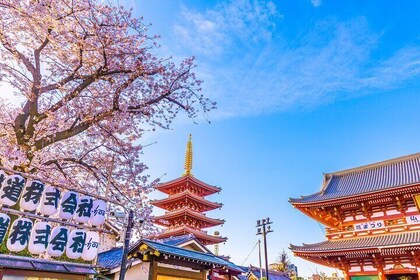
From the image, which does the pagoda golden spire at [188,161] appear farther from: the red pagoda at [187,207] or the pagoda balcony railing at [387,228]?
the pagoda balcony railing at [387,228]

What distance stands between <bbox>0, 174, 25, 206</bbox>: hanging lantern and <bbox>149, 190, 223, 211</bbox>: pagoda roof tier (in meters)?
24.6

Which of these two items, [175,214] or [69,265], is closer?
[69,265]

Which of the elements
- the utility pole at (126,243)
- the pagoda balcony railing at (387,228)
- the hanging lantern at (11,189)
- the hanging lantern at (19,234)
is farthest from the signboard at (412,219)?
the hanging lantern at (11,189)

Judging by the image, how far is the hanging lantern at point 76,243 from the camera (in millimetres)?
7582

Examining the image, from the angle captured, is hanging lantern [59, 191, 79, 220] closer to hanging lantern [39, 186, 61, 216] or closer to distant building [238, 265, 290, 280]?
hanging lantern [39, 186, 61, 216]

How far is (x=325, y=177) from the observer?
2367cm

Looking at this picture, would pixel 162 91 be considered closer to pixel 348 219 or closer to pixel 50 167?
pixel 50 167

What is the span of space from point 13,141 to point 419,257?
17.9 m

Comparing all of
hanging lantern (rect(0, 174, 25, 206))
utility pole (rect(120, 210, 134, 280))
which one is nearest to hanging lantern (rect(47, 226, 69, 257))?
hanging lantern (rect(0, 174, 25, 206))

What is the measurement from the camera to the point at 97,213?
8297 millimetres

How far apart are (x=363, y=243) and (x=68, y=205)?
1493cm

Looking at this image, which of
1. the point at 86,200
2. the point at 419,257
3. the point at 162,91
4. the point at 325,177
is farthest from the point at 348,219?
the point at 86,200

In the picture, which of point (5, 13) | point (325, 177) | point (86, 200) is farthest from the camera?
point (325, 177)

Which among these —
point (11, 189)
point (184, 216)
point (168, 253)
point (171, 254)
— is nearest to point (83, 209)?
point (11, 189)
